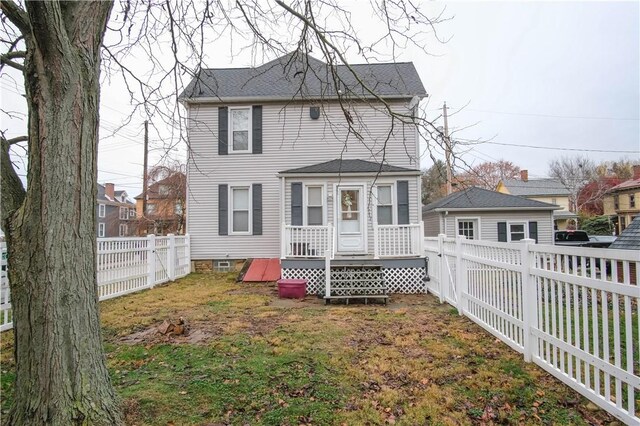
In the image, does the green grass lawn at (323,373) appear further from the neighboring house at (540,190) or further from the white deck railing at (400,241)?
the neighboring house at (540,190)

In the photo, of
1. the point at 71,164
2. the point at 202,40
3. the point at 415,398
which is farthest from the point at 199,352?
the point at 202,40

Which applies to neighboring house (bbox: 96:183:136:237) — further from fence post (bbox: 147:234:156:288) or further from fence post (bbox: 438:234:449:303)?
fence post (bbox: 438:234:449:303)

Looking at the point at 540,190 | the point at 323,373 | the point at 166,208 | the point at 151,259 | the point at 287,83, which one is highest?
the point at 287,83

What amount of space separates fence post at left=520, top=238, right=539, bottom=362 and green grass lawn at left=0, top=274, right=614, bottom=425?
21 centimetres

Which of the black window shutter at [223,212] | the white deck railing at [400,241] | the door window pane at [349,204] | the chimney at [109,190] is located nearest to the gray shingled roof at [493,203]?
the door window pane at [349,204]

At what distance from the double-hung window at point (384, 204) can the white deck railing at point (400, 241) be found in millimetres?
1662

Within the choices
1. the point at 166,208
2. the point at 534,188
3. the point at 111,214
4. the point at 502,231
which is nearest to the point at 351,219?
the point at 502,231

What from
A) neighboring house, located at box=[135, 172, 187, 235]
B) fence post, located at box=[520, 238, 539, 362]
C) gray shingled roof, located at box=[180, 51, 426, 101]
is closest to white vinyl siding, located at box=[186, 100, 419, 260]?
gray shingled roof, located at box=[180, 51, 426, 101]

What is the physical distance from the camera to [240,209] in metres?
12.4

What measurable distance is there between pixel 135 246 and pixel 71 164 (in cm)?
723

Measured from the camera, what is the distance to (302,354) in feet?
13.8

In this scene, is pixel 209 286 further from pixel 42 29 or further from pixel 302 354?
pixel 42 29

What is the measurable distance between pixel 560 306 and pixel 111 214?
40.3m

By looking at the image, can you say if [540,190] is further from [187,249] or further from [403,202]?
[187,249]
